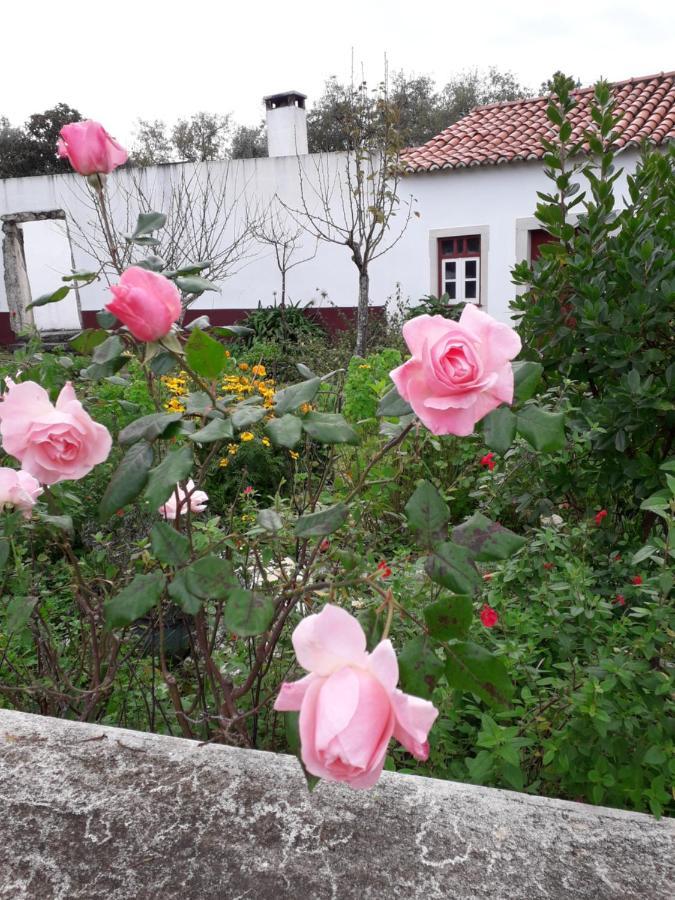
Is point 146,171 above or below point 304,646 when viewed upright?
above

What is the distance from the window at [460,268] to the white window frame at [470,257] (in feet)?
0.06

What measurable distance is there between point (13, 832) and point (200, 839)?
28cm

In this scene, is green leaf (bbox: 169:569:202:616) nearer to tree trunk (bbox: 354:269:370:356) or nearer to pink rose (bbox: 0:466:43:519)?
pink rose (bbox: 0:466:43:519)

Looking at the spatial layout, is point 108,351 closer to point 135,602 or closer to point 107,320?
point 107,320

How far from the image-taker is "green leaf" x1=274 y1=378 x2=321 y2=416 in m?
1.01

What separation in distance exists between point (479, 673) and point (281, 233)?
14195 mm

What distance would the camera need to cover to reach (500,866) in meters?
1.02

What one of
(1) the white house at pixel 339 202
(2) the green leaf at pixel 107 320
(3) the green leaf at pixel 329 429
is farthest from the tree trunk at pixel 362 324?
(3) the green leaf at pixel 329 429

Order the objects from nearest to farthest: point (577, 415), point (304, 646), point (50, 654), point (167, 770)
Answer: point (304, 646) → point (167, 770) → point (50, 654) → point (577, 415)

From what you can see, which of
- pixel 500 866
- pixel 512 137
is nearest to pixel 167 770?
pixel 500 866

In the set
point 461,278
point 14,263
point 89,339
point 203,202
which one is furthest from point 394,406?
point 14,263

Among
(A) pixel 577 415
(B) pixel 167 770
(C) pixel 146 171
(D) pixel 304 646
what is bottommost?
(B) pixel 167 770

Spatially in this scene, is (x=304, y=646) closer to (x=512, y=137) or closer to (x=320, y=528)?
(x=320, y=528)

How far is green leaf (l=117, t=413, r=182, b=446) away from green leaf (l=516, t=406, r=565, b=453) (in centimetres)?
45
